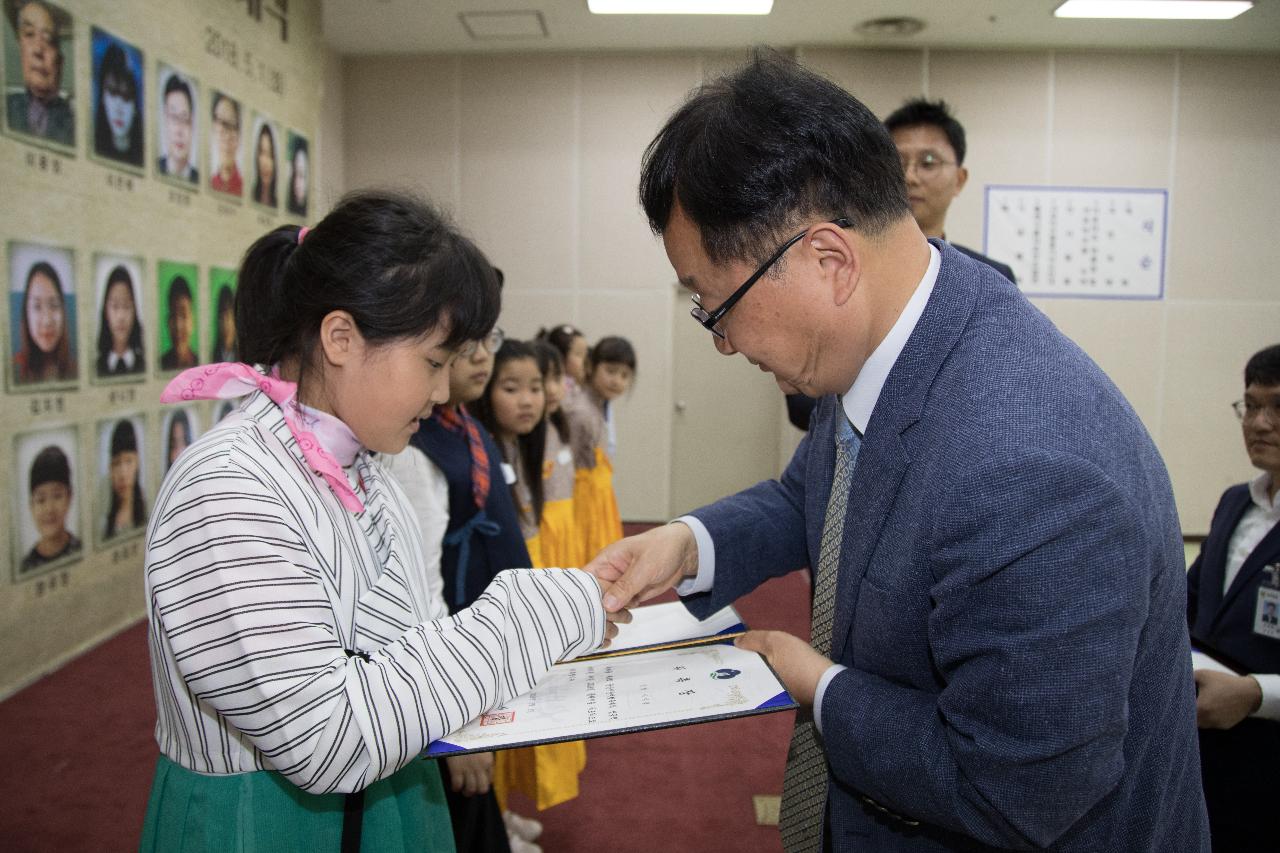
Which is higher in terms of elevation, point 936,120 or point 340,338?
point 936,120

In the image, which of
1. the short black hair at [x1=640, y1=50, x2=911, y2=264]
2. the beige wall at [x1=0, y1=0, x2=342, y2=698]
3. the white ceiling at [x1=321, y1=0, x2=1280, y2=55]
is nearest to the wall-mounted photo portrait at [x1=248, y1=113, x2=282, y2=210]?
the beige wall at [x1=0, y1=0, x2=342, y2=698]

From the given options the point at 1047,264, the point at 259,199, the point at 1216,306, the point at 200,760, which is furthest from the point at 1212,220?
the point at 200,760

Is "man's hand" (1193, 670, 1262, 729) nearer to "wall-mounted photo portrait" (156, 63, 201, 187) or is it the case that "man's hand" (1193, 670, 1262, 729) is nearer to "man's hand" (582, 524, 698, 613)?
"man's hand" (582, 524, 698, 613)

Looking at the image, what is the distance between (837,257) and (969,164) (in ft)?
20.3

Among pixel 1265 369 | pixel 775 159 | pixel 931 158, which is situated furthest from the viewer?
pixel 931 158

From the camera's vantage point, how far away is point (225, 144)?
165 inches

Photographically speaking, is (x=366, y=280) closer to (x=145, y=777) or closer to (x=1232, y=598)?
(x=1232, y=598)

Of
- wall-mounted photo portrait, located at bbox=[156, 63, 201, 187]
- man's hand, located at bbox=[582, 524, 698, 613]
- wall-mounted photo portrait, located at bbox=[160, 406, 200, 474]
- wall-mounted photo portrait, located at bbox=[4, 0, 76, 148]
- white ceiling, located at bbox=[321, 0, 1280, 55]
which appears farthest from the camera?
white ceiling, located at bbox=[321, 0, 1280, 55]

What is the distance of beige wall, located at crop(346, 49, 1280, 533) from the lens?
646cm

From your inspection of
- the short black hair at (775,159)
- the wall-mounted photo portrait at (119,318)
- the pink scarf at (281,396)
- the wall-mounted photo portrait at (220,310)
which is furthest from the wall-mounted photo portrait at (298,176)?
the short black hair at (775,159)

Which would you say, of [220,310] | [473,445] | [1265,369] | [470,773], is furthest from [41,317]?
[1265,369]

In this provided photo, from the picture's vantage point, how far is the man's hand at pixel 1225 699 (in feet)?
5.19

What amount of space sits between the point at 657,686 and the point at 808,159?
64cm

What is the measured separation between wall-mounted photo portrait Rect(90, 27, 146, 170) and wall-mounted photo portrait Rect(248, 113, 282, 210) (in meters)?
0.84
